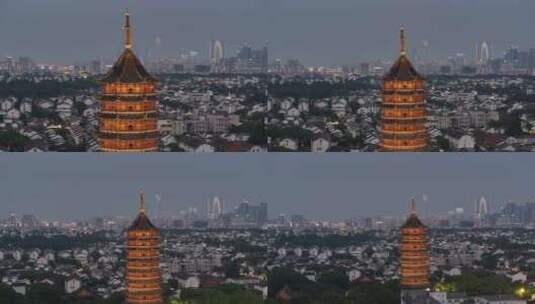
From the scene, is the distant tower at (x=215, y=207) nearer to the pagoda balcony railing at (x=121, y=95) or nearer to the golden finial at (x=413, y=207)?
the pagoda balcony railing at (x=121, y=95)

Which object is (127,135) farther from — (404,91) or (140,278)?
(404,91)

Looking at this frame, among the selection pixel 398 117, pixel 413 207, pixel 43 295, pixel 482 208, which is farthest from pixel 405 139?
pixel 43 295

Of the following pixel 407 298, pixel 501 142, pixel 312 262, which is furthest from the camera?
pixel 501 142

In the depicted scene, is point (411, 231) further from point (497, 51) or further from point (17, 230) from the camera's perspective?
point (17, 230)

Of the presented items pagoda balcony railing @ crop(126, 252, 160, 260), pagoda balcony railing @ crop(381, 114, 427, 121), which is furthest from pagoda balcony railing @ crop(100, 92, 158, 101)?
pagoda balcony railing @ crop(381, 114, 427, 121)

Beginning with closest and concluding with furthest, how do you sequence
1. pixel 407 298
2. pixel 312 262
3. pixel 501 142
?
pixel 407 298
pixel 312 262
pixel 501 142

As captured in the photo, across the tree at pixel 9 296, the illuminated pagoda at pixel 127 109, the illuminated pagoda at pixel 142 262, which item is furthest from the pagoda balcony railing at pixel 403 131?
the tree at pixel 9 296

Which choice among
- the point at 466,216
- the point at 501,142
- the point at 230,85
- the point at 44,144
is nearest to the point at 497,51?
the point at 501,142
